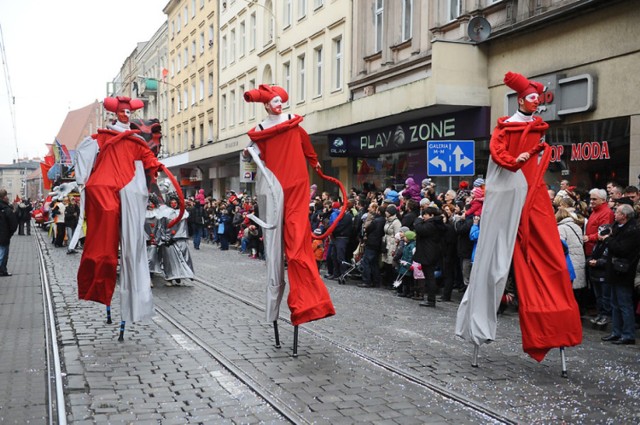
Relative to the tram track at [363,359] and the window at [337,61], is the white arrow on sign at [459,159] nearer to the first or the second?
the tram track at [363,359]

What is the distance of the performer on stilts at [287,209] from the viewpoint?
7.04 meters

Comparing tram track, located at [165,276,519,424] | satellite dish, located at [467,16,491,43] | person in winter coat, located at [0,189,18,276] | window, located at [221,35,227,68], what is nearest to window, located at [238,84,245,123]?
Result: window, located at [221,35,227,68]

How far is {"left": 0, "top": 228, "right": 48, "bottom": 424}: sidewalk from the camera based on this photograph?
5422 mm

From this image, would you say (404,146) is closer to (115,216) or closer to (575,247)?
(575,247)

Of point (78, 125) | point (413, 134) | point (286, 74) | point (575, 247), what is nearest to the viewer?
point (575, 247)

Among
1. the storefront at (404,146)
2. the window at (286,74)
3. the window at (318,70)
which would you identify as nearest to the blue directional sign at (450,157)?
the storefront at (404,146)

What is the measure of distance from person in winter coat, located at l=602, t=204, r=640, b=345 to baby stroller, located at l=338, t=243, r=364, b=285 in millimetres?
6722

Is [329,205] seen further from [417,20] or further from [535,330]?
[535,330]

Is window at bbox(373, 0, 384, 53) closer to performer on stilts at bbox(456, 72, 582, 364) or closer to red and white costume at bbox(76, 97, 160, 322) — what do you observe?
red and white costume at bbox(76, 97, 160, 322)

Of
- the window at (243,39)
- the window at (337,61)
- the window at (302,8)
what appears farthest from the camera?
the window at (243,39)

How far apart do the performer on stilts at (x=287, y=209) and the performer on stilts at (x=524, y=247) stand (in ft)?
4.86

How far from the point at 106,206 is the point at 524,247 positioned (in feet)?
13.8

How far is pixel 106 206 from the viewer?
768 cm

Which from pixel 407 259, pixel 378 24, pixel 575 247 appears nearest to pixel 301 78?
pixel 378 24
